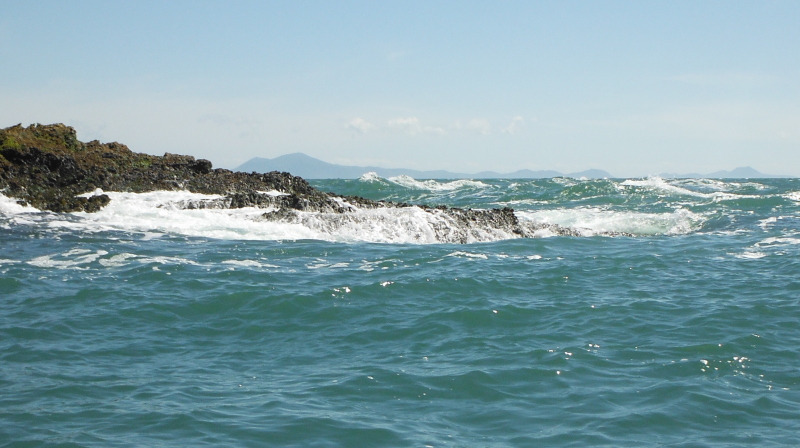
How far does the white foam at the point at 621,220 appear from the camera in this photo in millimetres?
21875

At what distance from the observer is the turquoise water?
635cm

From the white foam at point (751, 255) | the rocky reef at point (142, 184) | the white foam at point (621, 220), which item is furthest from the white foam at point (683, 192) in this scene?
the white foam at point (751, 255)

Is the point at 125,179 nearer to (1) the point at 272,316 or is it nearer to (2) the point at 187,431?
(1) the point at 272,316

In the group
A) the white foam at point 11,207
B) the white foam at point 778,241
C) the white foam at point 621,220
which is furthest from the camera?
the white foam at point 621,220

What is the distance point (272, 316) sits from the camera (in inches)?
390

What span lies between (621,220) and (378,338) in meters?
16.4

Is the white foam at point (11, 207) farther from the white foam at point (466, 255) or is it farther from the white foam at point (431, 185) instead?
the white foam at point (431, 185)

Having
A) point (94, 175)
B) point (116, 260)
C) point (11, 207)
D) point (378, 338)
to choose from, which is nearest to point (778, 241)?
point (378, 338)

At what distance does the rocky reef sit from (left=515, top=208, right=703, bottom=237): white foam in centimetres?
354

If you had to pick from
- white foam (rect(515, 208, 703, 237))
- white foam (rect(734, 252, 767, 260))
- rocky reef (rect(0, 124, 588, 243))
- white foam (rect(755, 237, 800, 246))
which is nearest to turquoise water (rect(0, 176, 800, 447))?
white foam (rect(734, 252, 767, 260))

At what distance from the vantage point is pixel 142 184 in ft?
61.3

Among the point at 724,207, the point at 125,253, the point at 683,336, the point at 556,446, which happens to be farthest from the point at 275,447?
the point at 724,207

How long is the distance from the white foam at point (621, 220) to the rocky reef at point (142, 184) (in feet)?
11.6

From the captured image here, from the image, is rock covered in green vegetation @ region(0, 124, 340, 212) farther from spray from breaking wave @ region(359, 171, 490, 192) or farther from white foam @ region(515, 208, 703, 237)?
spray from breaking wave @ region(359, 171, 490, 192)
